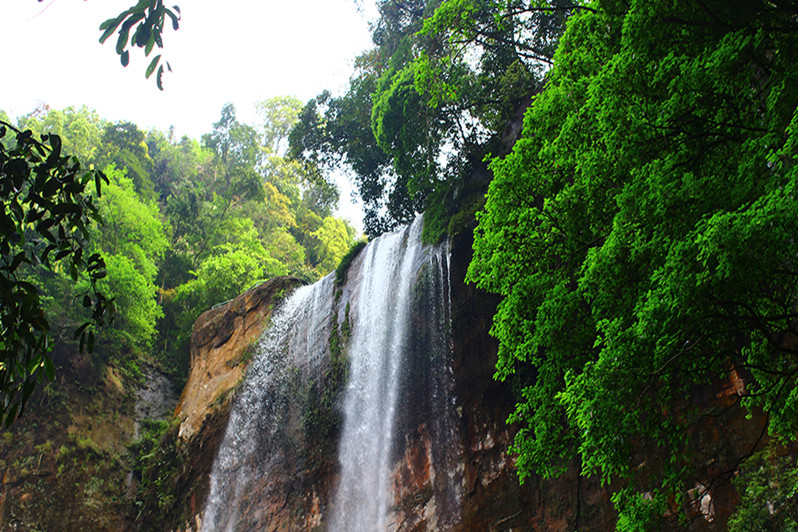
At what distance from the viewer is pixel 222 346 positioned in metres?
17.3

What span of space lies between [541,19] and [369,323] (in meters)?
9.55

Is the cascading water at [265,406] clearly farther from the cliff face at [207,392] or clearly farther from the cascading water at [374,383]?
the cascading water at [374,383]

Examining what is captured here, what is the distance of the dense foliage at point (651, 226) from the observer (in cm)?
442

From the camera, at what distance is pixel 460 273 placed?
1213cm

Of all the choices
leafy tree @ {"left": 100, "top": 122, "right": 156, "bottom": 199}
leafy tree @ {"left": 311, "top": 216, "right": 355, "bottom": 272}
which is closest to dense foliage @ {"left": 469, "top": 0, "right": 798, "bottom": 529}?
leafy tree @ {"left": 311, "top": 216, "right": 355, "bottom": 272}

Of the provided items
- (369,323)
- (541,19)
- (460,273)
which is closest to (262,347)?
(369,323)

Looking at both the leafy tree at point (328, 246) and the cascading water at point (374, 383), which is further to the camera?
the leafy tree at point (328, 246)

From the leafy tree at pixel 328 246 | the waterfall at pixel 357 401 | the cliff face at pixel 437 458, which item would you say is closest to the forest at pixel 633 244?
the cliff face at pixel 437 458

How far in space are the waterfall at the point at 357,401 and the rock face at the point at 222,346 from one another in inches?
30.9

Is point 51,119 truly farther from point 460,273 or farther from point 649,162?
point 649,162

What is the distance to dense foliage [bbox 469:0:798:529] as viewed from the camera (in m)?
4.42

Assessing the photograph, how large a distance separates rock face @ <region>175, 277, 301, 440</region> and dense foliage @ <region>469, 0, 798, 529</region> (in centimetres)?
1107

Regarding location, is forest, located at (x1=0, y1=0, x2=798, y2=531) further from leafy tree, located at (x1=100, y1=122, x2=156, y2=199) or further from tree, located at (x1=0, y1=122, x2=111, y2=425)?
leafy tree, located at (x1=100, y1=122, x2=156, y2=199)

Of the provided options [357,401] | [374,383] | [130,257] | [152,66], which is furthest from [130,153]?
[152,66]
